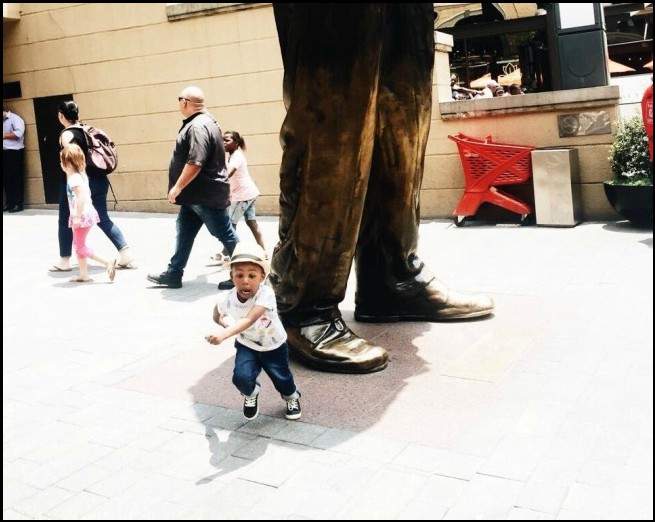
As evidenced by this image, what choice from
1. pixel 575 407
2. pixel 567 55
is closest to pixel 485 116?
pixel 567 55

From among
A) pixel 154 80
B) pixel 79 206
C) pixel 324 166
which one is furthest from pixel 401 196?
pixel 154 80

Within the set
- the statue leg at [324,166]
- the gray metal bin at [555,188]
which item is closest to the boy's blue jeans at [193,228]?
the statue leg at [324,166]

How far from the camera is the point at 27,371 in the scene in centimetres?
436

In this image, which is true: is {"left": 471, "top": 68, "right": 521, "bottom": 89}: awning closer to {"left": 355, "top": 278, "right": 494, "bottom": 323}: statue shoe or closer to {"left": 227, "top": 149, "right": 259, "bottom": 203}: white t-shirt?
{"left": 227, "top": 149, "right": 259, "bottom": 203}: white t-shirt

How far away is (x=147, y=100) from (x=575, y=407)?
35.6 feet

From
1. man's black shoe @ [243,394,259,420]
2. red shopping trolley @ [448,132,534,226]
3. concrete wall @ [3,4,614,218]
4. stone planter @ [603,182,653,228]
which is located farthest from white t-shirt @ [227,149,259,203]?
man's black shoe @ [243,394,259,420]

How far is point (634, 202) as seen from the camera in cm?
779

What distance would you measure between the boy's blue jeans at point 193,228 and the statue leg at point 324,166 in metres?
2.90

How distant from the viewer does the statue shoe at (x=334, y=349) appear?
12.5 ft

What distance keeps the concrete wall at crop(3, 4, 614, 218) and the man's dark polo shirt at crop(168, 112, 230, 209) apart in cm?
401

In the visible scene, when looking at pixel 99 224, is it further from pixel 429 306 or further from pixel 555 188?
pixel 555 188

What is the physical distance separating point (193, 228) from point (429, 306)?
2994 millimetres

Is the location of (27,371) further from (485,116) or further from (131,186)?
(131,186)

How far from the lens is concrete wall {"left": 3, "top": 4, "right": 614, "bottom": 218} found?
11.6m
